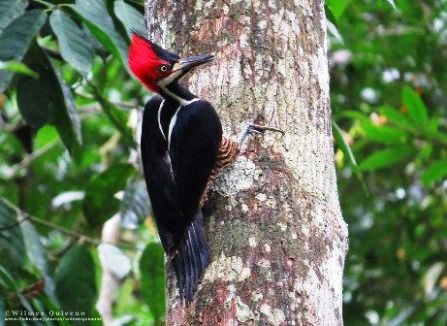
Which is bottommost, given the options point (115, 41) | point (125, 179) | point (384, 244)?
point (384, 244)

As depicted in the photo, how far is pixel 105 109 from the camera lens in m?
3.50

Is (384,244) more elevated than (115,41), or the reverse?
(115,41)

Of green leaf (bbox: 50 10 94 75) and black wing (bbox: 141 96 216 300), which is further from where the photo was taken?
green leaf (bbox: 50 10 94 75)

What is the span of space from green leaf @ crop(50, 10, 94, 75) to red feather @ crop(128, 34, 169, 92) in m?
0.16

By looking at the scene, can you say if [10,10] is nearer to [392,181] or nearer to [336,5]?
[336,5]

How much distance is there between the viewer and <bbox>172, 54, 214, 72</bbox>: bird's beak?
8.24 ft

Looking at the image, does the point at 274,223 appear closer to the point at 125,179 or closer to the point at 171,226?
the point at 171,226

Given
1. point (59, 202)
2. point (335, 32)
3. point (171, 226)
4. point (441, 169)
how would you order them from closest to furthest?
point (171, 226), point (335, 32), point (59, 202), point (441, 169)

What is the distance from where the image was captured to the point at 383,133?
14.9ft

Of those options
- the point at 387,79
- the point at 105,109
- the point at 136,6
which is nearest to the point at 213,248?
the point at 136,6

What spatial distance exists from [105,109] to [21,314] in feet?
3.07

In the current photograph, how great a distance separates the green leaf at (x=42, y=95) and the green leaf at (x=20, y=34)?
402mm

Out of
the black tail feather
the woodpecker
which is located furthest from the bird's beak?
the black tail feather

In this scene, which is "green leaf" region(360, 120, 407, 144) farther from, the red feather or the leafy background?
the red feather
